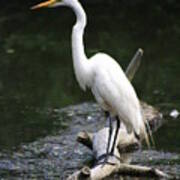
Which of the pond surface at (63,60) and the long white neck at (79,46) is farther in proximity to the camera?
the pond surface at (63,60)

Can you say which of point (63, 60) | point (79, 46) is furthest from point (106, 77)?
point (63, 60)

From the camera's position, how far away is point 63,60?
14188 millimetres

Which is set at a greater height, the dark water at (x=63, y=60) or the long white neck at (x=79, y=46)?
the long white neck at (x=79, y=46)

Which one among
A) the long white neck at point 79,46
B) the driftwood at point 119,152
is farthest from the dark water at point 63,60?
the long white neck at point 79,46

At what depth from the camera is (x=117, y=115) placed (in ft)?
26.2

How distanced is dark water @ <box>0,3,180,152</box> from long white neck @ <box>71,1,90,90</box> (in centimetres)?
181

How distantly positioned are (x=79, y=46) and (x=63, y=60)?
21.6 feet

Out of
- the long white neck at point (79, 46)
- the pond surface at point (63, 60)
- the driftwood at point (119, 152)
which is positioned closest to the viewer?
the driftwood at point (119, 152)

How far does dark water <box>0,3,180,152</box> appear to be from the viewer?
10.1m

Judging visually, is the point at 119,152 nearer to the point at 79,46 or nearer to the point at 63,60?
the point at 79,46

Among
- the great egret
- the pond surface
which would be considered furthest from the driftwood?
the pond surface

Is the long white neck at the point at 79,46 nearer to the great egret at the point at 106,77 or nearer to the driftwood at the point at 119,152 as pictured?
the great egret at the point at 106,77

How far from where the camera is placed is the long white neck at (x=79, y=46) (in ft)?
25.0

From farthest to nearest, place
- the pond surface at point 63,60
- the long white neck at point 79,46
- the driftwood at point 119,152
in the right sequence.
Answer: the pond surface at point 63,60 → the long white neck at point 79,46 → the driftwood at point 119,152
